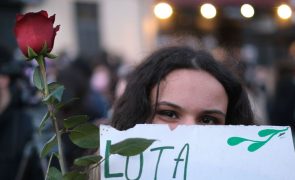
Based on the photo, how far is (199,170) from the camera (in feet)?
5.30

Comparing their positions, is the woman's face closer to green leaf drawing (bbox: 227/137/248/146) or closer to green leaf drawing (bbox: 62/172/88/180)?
green leaf drawing (bbox: 227/137/248/146)

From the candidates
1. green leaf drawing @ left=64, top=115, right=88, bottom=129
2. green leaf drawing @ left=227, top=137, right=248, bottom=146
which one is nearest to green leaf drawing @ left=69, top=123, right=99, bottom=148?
green leaf drawing @ left=64, top=115, right=88, bottom=129

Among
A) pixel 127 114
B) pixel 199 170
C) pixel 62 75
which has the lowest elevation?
pixel 199 170

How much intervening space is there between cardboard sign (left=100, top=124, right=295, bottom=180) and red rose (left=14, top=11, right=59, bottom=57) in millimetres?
245

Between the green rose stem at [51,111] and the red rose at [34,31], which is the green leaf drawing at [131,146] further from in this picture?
the red rose at [34,31]

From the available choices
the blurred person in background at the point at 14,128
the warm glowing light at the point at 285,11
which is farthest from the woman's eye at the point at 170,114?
the warm glowing light at the point at 285,11

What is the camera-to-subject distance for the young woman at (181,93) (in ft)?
6.55

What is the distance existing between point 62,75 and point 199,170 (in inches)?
143

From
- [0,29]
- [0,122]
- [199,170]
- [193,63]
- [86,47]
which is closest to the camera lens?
[199,170]

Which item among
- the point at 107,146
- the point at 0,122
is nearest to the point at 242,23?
the point at 0,122

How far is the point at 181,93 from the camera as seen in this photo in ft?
6.61

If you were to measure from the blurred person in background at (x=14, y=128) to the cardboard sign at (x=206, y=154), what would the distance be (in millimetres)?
2030

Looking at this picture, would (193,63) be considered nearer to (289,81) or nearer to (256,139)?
(256,139)

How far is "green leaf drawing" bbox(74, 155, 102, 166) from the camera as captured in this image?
4.70 ft
